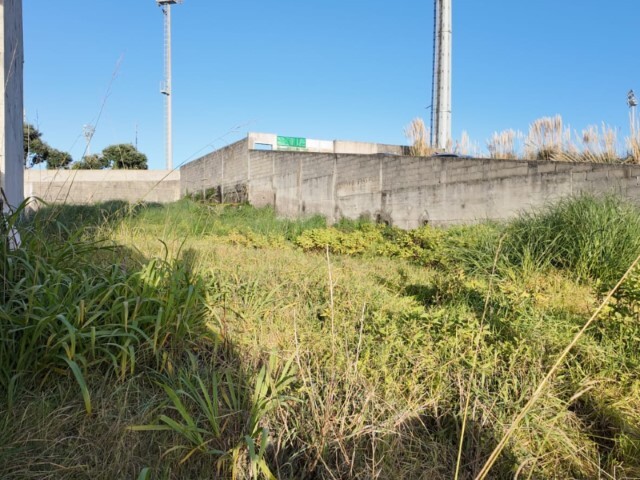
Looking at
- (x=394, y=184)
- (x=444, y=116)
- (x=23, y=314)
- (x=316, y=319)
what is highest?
(x=444, y=116)

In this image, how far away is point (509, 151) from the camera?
762cm

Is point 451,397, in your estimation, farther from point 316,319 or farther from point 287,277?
point 287,277

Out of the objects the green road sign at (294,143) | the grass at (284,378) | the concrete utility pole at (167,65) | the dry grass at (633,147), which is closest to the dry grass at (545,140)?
the dry grass at (633,147)

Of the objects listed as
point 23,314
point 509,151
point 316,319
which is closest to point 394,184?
point 509,151

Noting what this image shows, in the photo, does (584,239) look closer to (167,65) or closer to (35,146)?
(35,146)

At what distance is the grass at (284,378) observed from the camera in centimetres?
154

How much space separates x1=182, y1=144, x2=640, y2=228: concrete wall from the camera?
18.3ft

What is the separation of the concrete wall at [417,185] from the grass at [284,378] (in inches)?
123

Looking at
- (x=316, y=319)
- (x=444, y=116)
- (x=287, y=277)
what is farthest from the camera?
(x=444, y=116)

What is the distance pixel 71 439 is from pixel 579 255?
410cm

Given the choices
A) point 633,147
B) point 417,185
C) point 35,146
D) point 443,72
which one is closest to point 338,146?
point 443,72

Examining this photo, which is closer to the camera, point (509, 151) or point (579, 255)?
point (579, 255)

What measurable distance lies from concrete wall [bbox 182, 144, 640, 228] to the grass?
3.12 metres

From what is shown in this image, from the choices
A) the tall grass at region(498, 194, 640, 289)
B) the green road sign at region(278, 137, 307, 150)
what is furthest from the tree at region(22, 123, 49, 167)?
the green road sign at region(278, 137, 307, 150)
